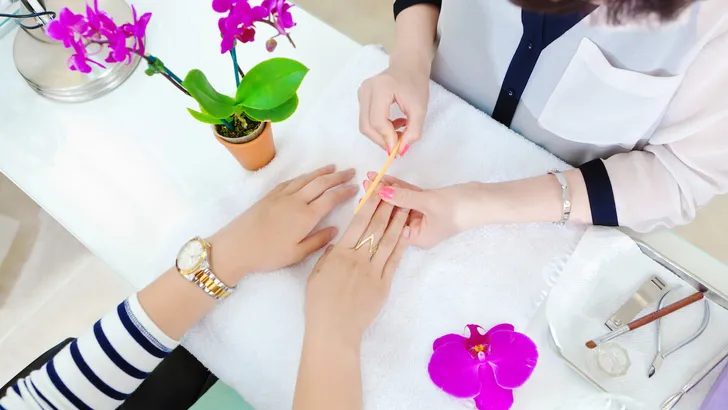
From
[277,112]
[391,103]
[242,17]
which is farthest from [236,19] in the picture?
[391,103]

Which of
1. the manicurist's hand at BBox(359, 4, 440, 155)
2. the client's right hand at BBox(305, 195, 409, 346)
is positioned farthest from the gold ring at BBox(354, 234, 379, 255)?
the manicurist's hand at BBox(359, 4, 440, 155)

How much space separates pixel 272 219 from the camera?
0.65m

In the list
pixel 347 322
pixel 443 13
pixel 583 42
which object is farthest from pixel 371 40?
pixel 347 322

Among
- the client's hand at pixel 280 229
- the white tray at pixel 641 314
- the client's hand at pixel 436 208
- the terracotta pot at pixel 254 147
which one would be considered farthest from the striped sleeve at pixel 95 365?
the white tray at pixel 641 314

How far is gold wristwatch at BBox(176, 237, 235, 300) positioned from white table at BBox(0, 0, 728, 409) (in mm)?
63

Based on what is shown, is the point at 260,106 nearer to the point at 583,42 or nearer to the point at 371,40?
the point at 583,42

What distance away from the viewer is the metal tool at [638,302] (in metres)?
0.60

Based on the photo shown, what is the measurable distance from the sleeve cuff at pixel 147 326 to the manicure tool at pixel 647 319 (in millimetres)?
486

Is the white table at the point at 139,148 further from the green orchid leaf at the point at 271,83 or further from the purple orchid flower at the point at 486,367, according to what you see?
the purple orchid flower at the point at 486,367

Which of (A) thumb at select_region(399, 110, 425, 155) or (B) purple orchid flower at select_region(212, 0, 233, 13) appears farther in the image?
(A) thumb at select_region(399, 110, 425, 155)

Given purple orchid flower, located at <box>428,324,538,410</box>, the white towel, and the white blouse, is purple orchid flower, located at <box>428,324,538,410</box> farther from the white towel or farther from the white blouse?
the white blouse

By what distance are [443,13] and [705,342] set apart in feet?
1.65

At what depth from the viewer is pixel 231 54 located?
0.60 meters

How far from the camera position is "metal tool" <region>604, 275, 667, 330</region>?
1.96ft
